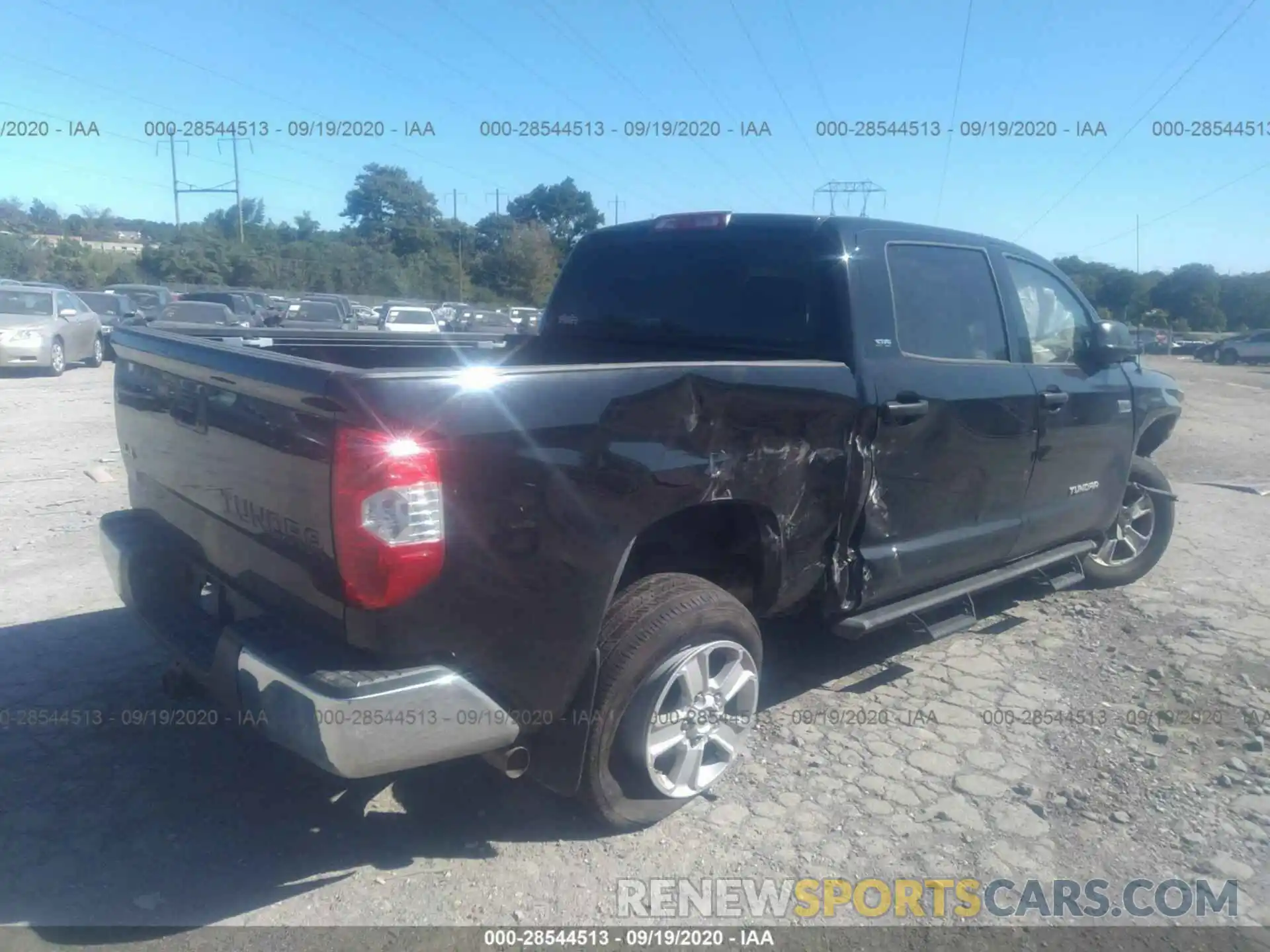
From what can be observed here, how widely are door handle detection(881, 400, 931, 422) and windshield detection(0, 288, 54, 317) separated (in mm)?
17897

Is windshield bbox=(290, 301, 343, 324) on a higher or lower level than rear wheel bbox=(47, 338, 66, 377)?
higher

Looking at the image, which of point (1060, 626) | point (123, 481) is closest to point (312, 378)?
point (1060, 626)

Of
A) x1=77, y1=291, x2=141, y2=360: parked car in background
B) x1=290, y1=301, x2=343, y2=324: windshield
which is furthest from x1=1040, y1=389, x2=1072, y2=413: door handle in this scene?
x1=77, y1=291, x2=141, y2=360: parked car in background

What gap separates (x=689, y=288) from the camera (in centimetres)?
460

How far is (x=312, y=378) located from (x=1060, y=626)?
14.8 ft

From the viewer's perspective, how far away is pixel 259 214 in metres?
63.0

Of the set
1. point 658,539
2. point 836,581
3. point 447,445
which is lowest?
point 836,581

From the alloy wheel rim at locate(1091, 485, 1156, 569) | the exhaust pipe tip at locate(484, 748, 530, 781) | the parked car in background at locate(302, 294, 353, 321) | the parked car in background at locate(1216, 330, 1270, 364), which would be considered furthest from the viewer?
the parked car in background at locate(1216, 330, 1270, 364)

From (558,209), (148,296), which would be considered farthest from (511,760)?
(558,209)

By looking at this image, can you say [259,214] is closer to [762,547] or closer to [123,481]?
[123,481]

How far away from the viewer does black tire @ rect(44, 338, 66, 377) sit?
17.6 metres

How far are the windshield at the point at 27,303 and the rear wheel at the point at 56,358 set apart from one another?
0.57 metres

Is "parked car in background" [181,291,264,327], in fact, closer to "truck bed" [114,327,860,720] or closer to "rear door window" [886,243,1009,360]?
"rear door window" [886,243,1009,360]

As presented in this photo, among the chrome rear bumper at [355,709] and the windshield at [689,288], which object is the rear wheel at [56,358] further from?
the chrome rear bumper at [355,709]
